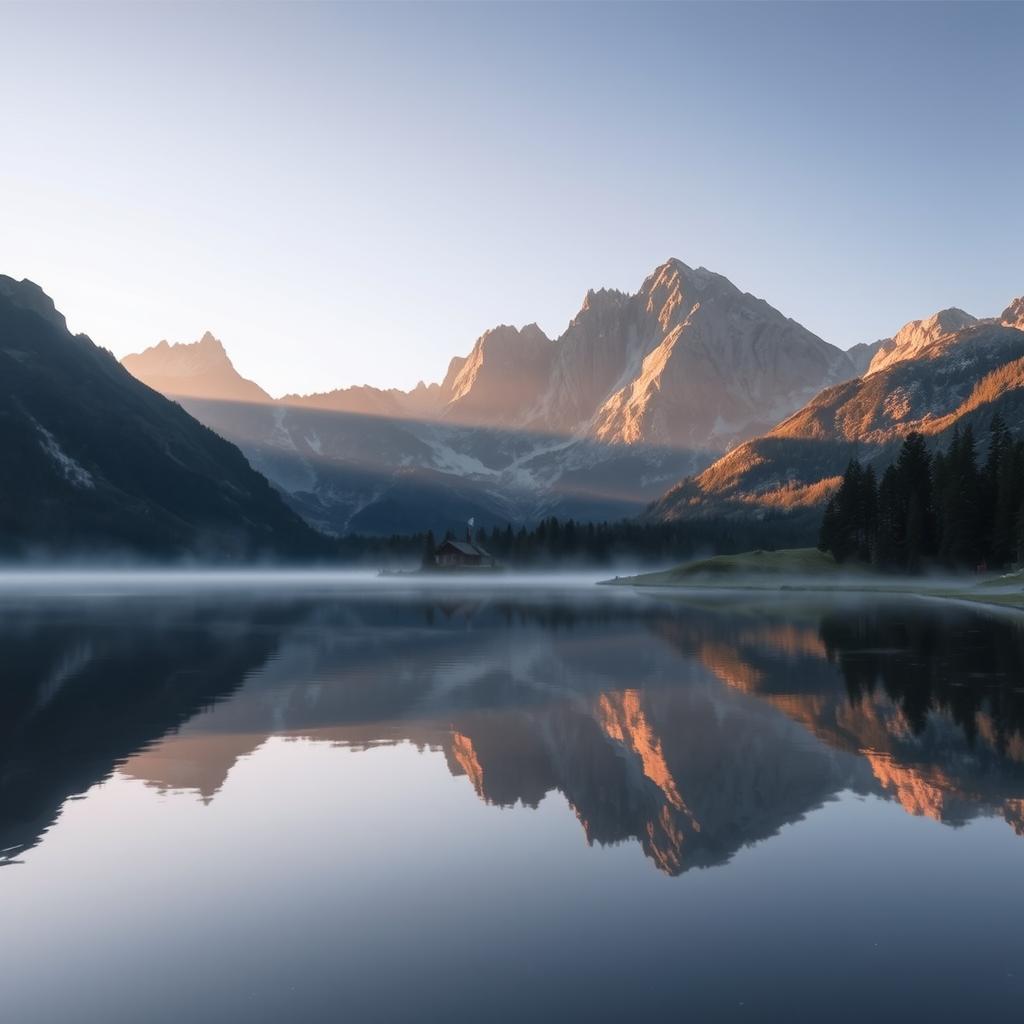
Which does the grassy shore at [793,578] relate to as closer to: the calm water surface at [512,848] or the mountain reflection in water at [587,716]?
the mountain reflection in water at [587,716]

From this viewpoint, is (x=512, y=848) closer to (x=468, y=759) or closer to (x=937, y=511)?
(x=468, y=759)

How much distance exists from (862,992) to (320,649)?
154ft

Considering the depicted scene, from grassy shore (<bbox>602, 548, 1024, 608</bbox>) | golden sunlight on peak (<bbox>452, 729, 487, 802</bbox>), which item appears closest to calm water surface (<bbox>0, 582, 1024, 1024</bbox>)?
golden sunlight on peak (<bbox>452, 729, 487, 802</bbox>)

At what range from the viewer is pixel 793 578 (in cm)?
17400

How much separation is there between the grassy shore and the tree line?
11.5 feet

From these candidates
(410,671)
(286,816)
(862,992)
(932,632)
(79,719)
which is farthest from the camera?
(932,632)

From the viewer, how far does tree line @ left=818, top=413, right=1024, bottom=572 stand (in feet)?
456

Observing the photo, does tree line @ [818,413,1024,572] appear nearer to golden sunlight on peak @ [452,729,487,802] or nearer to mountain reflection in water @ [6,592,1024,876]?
mountain reflection in water @ [6,592,1024,876]

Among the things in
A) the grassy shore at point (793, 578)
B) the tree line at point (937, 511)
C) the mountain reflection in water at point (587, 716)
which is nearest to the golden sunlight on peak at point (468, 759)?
the mountain reflection in water at point (587, 716)

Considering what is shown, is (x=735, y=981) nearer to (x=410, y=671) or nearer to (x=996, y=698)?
(x=996, y=698)

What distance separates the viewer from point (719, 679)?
41.2 meters

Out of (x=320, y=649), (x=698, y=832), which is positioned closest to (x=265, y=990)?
(x=698, y=832)

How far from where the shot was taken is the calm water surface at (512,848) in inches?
478

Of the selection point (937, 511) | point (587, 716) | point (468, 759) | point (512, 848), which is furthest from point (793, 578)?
point (512, 848)
